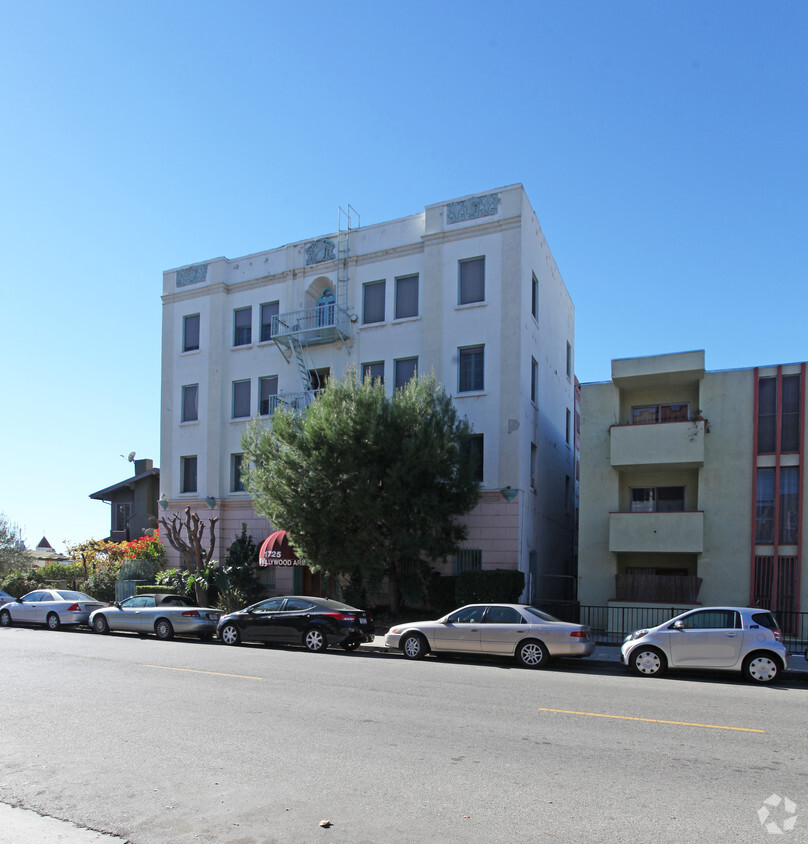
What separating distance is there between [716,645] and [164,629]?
13799 mm

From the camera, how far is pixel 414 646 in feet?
52.6

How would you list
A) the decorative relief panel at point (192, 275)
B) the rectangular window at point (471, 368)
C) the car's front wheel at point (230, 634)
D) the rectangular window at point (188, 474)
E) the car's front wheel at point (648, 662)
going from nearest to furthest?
the car's front wheel at point (648, 662)
the car's front wheel at point (230, 634)
the rectangular window at point (471, 368)
the rectangular window at point (188, 474)
the decorative relief panel at point (192, 275)

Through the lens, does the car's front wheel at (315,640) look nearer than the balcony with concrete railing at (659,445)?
Yes

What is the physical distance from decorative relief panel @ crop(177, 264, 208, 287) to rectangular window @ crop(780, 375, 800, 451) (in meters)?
21.9

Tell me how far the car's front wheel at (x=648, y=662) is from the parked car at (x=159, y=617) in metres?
10.9

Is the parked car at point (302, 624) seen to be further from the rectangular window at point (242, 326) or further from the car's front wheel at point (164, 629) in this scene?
the rectangular window at point (242, 326)

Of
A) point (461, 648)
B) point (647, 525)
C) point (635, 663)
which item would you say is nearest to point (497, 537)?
point (647, 525)

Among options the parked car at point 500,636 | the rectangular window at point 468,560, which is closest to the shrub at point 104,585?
the rectangular window at point 468,560

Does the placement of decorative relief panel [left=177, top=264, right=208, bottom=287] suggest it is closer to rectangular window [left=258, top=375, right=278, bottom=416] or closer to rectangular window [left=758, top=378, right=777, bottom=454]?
rectangular window [left=258, top=375, right=278, bottom=416]

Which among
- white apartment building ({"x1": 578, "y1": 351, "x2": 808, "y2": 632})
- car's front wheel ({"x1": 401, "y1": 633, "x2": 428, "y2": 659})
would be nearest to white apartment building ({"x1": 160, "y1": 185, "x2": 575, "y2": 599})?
white apartment building ({"x1": 578, "y1": 351, "x2": 808, "y2": 632})

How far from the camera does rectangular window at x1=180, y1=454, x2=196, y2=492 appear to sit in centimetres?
3052

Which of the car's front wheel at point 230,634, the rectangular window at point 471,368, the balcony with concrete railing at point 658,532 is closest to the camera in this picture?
the car's front wheel at point 230,634

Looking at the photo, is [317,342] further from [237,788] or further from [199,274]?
[237,788]

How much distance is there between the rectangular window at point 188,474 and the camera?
30.5m
